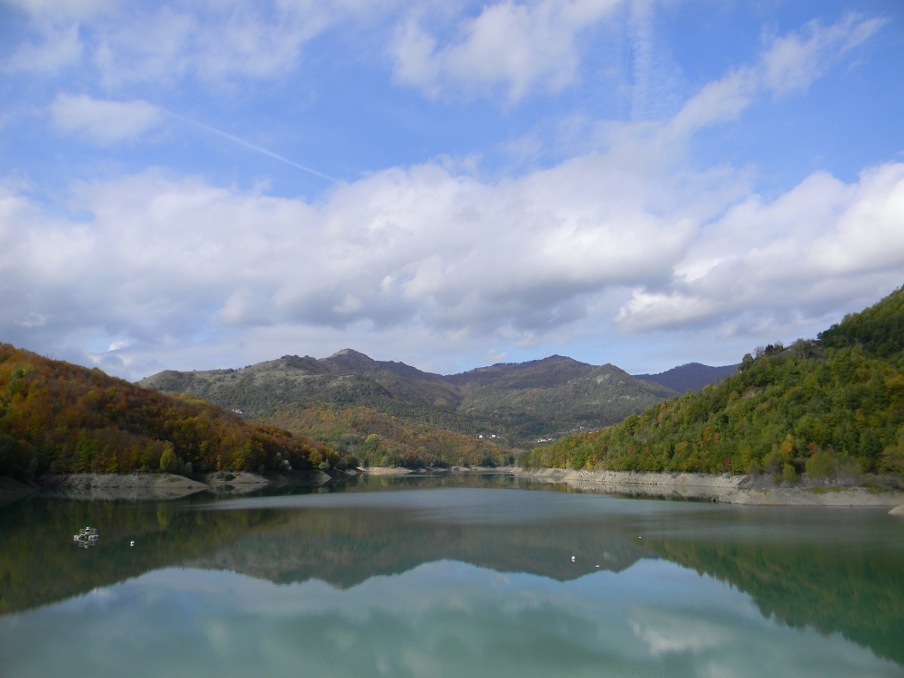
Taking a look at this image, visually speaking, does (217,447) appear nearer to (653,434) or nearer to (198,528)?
(198,528)

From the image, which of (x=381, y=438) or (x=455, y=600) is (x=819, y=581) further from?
(x=381, y=438)

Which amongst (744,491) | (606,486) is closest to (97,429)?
(606,486)

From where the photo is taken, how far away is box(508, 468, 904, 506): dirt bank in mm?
49719

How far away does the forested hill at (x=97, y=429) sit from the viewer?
66.5m

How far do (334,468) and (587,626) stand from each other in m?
109

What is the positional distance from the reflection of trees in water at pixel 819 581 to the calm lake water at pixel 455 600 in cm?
11

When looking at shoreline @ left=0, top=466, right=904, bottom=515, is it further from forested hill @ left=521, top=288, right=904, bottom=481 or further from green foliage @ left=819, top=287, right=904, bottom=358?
green foliage @ left=819, top=287, right=904, bottom=358

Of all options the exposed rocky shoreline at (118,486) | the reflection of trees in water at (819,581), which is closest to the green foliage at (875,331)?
the reflection of trees in water at (819,581)

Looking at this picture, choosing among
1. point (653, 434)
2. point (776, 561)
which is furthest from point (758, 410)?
point (776, 561)

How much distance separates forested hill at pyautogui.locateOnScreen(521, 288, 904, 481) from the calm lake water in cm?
1974

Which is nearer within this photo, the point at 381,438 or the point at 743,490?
the point at 743,490

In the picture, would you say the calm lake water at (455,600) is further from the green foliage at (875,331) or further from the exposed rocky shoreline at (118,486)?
the green foliage at (875,331)

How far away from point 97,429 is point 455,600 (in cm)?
6635

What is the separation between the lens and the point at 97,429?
7138cm
